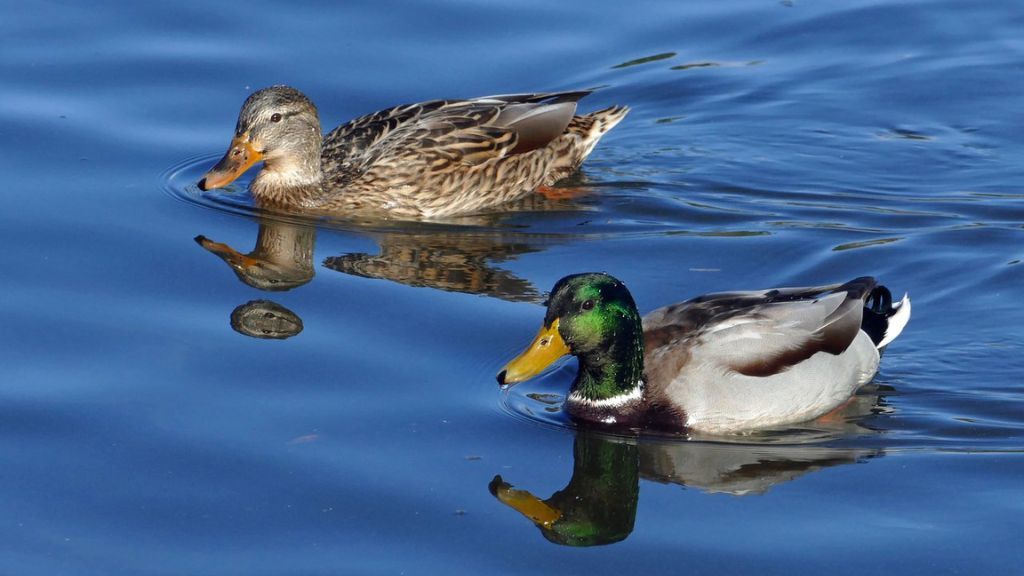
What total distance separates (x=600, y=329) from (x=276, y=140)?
171 inches

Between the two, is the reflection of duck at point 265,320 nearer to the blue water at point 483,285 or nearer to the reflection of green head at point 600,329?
the blue water at point 483,285

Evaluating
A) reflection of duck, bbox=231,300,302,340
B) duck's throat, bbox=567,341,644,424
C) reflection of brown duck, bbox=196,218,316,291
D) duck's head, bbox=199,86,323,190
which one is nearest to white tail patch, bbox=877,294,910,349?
duck's throat, bbox=567,341,644,424

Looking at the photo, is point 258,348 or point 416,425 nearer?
point 416,425

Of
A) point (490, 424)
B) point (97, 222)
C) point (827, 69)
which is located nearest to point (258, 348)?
point (490, 424)

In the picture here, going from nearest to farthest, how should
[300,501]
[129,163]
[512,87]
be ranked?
[300,501], [129,163], [512,87]

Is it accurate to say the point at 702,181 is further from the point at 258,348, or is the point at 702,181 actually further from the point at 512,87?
the point at 258,348

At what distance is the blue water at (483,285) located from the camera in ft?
25.4

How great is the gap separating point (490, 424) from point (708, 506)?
52.5 inches

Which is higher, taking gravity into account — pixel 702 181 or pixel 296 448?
pixel 702 181

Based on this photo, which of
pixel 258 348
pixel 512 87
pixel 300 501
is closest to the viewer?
pixel 300 501

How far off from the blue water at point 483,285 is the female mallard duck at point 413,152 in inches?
10.8

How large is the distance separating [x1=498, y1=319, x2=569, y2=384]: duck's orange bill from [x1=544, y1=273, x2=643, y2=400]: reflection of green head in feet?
0.12

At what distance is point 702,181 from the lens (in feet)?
40.8

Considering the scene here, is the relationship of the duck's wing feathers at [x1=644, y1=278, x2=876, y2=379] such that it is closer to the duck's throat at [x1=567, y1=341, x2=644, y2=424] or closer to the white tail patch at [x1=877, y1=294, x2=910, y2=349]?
the duck's throat at [x1=567, y1=341, x2=644, y2=424]
